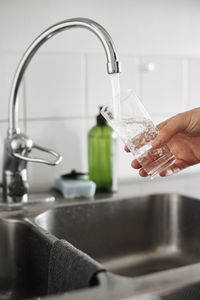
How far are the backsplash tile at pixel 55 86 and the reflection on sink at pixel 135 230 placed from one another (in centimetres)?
30

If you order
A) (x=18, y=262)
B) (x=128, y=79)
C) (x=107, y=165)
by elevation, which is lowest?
(x=18, y=262)

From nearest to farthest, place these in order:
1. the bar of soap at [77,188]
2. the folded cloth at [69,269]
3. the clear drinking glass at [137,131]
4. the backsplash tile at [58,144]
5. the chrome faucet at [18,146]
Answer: the folded cloth at [69,269] → the clear drinking glass at [137,131] → the chrome faucet at [18,146] → the bar of soap at [77,188] → the backsplash tile at [58,144]

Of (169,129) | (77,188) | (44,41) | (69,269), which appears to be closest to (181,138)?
(169,129)

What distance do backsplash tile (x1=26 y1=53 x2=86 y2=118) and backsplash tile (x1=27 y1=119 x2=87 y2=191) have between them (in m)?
0.03

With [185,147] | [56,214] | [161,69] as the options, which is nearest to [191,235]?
[185,147]

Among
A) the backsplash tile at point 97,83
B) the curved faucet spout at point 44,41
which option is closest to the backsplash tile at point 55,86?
the backsplash tile at point 97,83

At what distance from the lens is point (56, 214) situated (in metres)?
1.04

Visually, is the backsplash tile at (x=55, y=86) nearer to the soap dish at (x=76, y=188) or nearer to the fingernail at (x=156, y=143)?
the soap dish at (x=76, y=188)

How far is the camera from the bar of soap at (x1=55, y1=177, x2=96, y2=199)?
1126 mm

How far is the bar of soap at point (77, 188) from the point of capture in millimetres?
1126

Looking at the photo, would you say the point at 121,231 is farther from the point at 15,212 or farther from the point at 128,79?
the point at 128,79

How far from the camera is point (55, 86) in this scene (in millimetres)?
1245

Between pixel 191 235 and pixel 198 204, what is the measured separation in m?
0.08

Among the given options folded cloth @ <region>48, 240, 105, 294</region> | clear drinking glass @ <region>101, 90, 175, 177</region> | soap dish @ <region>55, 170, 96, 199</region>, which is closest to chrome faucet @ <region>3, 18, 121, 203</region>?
soap dish @ <region>55, 170, 96, 199</region>
